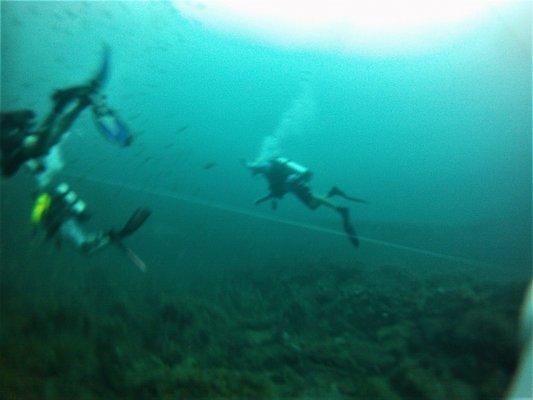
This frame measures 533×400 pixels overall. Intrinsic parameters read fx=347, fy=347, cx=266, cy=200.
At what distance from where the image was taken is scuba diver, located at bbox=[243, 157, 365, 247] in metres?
5.77

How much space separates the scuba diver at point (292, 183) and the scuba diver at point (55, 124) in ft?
8.62

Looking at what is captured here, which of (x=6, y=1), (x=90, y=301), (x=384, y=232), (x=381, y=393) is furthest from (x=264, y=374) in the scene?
(x=384, y=232)

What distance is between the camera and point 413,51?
37.7ft

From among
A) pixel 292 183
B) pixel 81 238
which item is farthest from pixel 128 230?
pixel 292 183

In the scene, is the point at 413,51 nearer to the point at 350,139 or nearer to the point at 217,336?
the point at 217,336

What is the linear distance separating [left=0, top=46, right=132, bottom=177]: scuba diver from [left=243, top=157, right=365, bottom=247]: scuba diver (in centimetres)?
263

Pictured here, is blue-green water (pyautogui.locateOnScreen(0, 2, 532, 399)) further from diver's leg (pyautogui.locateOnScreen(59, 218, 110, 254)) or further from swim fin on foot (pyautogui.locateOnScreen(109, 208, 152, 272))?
swim fin on foot (pyautogui.locateOnScreen(109, 208, 152, 272))

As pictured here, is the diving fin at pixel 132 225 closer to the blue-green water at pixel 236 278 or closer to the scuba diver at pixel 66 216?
the scuba diver at pixel 66 216

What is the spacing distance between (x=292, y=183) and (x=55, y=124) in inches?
136

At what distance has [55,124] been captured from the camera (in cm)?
379

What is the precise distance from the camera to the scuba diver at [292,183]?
227 inches

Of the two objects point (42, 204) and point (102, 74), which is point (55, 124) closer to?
point (102, 74)

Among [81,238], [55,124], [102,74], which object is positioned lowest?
[81,238]

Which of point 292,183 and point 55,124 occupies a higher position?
point 292,183
